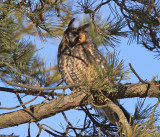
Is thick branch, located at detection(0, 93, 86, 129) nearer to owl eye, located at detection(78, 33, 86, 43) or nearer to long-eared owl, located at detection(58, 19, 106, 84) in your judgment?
long-eared owl, located at detection(58, 19, 106, 84)

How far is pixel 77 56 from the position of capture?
2125 mm

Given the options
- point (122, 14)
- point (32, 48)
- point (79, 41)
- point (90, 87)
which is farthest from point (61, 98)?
point (79, 41)

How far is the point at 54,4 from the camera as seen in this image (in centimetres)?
171

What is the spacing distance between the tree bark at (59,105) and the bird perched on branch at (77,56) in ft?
1.18

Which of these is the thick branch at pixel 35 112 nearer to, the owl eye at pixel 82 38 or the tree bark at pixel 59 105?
the tree bark at pixel 59 105

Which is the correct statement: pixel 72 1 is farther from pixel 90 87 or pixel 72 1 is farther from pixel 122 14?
pixel 90 87

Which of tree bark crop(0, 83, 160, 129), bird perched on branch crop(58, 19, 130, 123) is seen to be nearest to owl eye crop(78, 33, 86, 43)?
bird perched on branch crop(58, 19, 130, 123)

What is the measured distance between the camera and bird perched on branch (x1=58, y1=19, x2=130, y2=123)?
2.04 metres

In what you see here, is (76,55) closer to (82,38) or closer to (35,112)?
(82,38)

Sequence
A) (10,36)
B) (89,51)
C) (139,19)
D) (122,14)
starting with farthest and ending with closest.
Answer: (89,51)
(10,36)
(122,14)
(139,19)

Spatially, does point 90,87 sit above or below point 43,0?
below

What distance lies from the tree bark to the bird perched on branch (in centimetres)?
36

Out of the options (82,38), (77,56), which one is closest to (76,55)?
(77,56)

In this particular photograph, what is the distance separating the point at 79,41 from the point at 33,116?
883 mm
